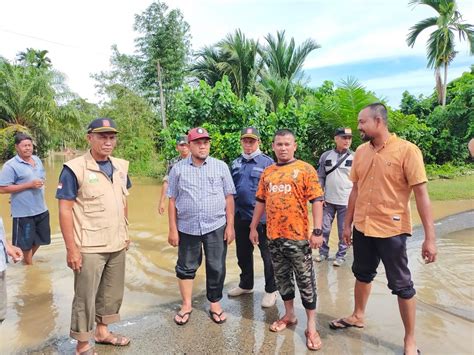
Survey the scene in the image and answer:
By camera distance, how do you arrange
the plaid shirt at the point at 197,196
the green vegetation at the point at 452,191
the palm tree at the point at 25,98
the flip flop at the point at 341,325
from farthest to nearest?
the palm tree at the point at 25,98, the green vegetation at the point at 452,191, the plaid shirt at the point at 197,196, the flip flop at the point at 341,325

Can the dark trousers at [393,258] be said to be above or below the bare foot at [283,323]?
above

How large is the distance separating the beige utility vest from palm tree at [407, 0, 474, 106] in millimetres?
21369

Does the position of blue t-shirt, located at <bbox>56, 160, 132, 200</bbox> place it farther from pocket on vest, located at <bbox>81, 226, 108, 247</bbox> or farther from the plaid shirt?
the plaid shirt

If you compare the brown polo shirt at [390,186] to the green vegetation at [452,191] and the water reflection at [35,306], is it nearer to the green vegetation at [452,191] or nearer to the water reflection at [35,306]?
the water reflection at [35,306]

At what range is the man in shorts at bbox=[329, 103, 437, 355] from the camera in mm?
2908

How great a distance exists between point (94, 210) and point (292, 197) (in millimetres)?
1634

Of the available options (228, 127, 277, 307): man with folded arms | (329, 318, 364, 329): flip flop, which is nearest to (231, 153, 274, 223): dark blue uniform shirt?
(228, 127, 277, 307): man with folded arms

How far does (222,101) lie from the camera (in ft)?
37.2

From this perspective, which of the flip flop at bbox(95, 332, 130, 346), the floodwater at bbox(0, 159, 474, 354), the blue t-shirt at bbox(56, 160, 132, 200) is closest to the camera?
the blue t-shirt at bbox(56, 160, 132, 200)

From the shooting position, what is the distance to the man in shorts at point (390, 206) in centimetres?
291

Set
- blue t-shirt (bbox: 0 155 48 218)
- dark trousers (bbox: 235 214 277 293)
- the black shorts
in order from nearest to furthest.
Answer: dark trousers (bbox: 235 214 277 293) → blue t-shirt (bbox: 0 155 48 218) → the black shorts

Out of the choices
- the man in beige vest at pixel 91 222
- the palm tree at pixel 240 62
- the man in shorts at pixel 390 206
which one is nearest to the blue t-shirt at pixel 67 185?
the man in beige vest at pixel 91 222

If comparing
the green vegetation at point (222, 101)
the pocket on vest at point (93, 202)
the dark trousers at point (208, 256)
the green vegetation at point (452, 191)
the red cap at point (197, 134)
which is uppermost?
the green vegetation at point (222, 101)

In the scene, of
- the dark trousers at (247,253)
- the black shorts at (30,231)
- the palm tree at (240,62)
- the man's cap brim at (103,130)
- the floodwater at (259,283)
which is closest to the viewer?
the man's cap brim at (103,130)
